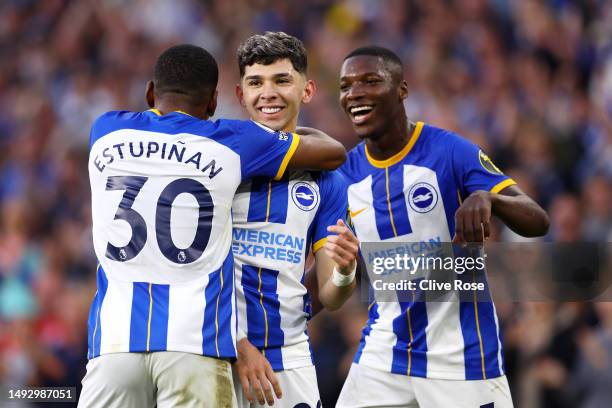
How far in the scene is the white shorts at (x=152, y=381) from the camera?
11.6 ft

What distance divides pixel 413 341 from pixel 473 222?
104 cm

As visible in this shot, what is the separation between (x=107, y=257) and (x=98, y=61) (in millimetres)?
7727

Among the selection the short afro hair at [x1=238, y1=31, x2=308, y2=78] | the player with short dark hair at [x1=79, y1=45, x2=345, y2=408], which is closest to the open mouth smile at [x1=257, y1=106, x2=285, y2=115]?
the short afro hair at [x1=238, y1=31, x2=308, y2=78]

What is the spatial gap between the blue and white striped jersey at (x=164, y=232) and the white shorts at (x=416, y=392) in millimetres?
1396

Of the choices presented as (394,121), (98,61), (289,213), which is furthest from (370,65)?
(98,61)

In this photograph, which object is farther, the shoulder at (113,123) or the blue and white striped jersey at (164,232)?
the shoulder at (113,123)

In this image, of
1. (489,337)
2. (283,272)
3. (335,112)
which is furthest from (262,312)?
(335,112)

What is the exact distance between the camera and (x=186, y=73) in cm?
389

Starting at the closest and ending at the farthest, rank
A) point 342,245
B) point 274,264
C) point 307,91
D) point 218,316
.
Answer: point 218,316
point 342,245
point 274,264
point 307,91

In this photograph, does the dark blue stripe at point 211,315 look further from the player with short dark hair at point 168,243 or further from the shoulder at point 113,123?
the shoulder at point 113,123


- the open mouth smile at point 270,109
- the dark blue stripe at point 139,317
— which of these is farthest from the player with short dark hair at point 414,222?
the dark blue stripe at point 139,317

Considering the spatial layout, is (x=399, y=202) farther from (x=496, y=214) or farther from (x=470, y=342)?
(x=470, y=342)

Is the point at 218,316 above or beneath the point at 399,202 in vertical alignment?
beneath

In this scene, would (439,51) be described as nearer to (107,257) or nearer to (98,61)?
(98,61)
